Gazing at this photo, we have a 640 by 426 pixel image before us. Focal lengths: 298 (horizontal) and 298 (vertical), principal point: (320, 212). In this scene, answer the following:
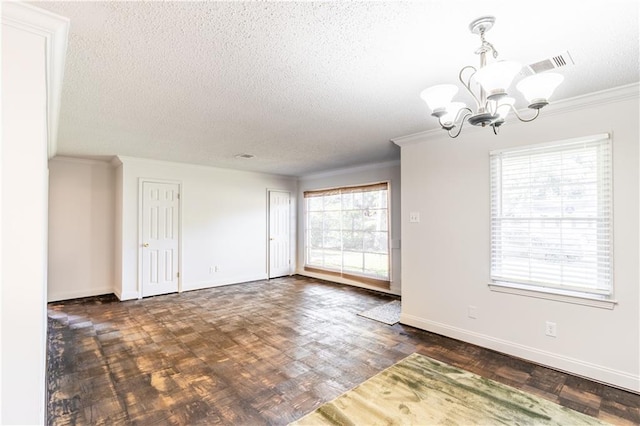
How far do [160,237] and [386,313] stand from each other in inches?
157

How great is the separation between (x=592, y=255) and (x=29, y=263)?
3.91 m

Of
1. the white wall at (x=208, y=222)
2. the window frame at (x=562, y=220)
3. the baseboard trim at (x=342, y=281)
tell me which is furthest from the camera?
the baseboard trim at (x=342, y=281)

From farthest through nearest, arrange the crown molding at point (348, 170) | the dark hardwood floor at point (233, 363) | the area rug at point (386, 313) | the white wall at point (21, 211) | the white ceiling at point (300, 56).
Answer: the crown molding at point (348, 170)
the area rug at point (386, 313)
the dark hardwood floor at point (233, 363)
the white ceiling at point (300, 56)
the white wall at point (21, 211)

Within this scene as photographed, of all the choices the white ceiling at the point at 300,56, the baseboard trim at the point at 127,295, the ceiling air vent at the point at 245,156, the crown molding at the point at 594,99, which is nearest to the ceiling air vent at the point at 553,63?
the white ceiling at the point at 300,56

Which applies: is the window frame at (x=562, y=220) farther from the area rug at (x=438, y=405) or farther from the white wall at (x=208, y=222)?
the white wall at (x=208, y=222)

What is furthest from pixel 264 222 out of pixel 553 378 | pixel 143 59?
pixel 553 378

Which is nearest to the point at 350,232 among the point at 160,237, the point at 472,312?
the point at 472,312

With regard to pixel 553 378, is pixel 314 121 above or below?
above

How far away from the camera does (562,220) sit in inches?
106

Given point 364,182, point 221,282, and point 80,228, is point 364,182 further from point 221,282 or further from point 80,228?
point 80,228

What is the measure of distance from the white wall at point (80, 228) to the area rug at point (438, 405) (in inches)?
194

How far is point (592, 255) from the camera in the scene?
2.54m

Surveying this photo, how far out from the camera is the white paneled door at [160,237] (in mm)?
5062

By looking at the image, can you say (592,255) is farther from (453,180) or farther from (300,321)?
(300,321)
